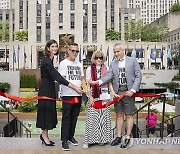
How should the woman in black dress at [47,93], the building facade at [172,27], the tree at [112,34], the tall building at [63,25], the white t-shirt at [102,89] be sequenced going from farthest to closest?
1. the building facade at [172,27]
2. the tree at [112,34]
3. the tall building at [63,25]
4. the white t-shirt at [102,89]
5. the woman in black dress at [47,93]

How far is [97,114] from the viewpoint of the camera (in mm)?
7766

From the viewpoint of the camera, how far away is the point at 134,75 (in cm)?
779

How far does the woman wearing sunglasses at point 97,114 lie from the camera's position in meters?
7.74

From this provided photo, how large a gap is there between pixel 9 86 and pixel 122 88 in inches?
1469

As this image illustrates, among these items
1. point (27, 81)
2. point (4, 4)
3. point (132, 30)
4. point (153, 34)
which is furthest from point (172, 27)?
point (4, 4)

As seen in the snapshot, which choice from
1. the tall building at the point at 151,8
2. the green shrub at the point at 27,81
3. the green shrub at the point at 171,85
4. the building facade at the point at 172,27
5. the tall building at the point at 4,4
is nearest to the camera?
the green shrub at the point at 171,85

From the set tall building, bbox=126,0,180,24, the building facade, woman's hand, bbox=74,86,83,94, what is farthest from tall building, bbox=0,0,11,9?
woman's hand, bbox=74,86,83,94

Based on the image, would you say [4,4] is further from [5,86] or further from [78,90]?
[78,90]

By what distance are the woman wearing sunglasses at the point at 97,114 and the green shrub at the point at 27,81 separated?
41.5m

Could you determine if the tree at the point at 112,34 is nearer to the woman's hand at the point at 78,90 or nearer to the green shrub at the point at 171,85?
the green shrub at the point at 171,85

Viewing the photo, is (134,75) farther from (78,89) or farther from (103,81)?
(78,89)

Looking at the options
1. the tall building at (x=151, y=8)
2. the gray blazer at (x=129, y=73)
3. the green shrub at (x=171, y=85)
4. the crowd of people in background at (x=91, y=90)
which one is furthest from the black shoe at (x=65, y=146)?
the tall building at (x=151, y=8)

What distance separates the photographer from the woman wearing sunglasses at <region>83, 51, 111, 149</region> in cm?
774

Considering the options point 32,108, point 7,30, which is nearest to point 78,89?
point 32,108
